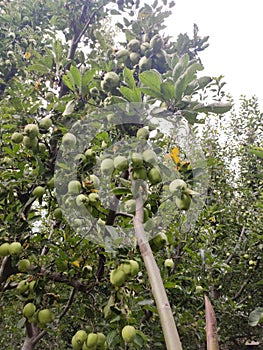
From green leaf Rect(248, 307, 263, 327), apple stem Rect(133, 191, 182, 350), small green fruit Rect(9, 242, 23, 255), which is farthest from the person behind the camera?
small green fruit Rect(9, 242, 23, 255)

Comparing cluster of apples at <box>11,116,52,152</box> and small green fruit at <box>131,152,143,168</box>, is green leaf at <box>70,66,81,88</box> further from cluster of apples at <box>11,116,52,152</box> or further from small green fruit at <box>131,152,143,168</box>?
small green fruit at <box>131,152,143,168</box>

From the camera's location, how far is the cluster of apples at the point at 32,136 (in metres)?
1.53

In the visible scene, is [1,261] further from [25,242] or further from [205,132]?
[205,132]

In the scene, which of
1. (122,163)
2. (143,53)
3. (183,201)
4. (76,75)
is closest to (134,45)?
(143,53)

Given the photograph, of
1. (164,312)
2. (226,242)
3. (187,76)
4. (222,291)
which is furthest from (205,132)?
(164,312)

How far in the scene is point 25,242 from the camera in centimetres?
172

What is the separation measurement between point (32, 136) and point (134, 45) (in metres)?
0.58

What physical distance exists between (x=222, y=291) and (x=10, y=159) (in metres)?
3.69

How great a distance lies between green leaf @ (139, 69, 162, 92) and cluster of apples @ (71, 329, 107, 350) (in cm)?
94

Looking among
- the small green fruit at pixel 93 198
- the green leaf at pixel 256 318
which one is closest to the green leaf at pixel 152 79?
the small green fruit at pixel 93 198

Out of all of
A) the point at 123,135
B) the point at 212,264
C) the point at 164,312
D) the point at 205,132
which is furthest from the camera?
the point at 205,132

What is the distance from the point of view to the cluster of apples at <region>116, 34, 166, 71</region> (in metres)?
1.54

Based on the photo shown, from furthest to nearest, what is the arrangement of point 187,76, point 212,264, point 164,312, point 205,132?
point 205,132 < point 212,264 < point 187,76 < point 164,312

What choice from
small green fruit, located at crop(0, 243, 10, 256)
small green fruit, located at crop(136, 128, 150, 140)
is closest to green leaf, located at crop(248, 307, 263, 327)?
small green fruit, located at crop(136, 128, 150, 140)
